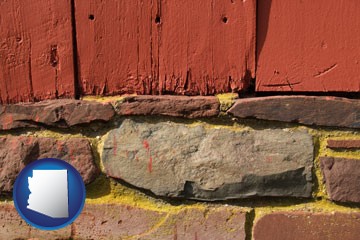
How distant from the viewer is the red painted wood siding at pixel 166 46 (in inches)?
55.2

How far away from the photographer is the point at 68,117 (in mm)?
1412

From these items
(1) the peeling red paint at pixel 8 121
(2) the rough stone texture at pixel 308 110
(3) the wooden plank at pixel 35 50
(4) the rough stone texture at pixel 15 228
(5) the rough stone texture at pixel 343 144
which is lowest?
(4) the rough stone texture at pixel 15 228

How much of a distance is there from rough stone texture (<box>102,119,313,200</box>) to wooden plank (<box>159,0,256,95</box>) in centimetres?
15

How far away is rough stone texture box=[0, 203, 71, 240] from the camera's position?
1423 mm

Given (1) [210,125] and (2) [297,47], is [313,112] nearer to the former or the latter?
(2) [297,47]

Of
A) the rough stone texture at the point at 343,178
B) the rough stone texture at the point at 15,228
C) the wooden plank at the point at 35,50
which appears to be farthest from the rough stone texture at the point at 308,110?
the rough stone texture at the point at 15,228

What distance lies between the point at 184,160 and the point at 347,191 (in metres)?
0.48

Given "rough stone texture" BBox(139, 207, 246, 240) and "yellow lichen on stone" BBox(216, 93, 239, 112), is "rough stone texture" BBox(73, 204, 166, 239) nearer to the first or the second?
"rough stone texture" BBox(139, 207, 246, 240)

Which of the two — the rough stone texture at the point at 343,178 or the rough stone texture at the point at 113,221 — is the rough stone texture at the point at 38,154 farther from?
the rough stone texture at the point at 343,178

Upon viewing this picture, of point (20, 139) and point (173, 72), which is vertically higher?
point (173, 72)

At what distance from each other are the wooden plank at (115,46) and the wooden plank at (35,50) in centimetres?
5

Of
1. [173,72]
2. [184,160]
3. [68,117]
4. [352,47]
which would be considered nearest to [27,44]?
[68,117]

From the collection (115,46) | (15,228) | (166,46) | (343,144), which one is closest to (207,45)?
(166,46)

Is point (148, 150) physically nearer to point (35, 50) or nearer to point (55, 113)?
point (55, 113)
